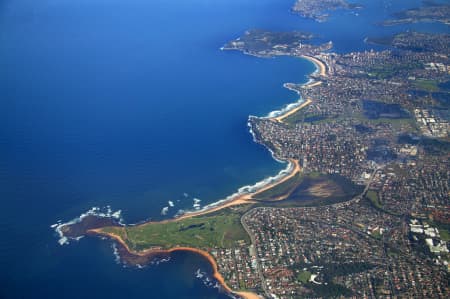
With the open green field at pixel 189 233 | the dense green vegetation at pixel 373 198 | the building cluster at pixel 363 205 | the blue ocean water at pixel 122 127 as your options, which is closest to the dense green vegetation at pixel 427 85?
the building cluster at pixel 363 205

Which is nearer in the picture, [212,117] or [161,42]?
[212,117]

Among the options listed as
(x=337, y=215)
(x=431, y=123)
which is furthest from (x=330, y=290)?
(x=431, y=123)

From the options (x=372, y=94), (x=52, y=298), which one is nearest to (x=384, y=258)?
(x=52, y=298)

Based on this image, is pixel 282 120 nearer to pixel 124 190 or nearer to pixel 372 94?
pixel 372 94

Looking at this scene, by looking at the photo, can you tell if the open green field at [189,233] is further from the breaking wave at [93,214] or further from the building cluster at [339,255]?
the breaking wave at [93,214]

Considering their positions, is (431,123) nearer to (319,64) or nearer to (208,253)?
(319,64)
